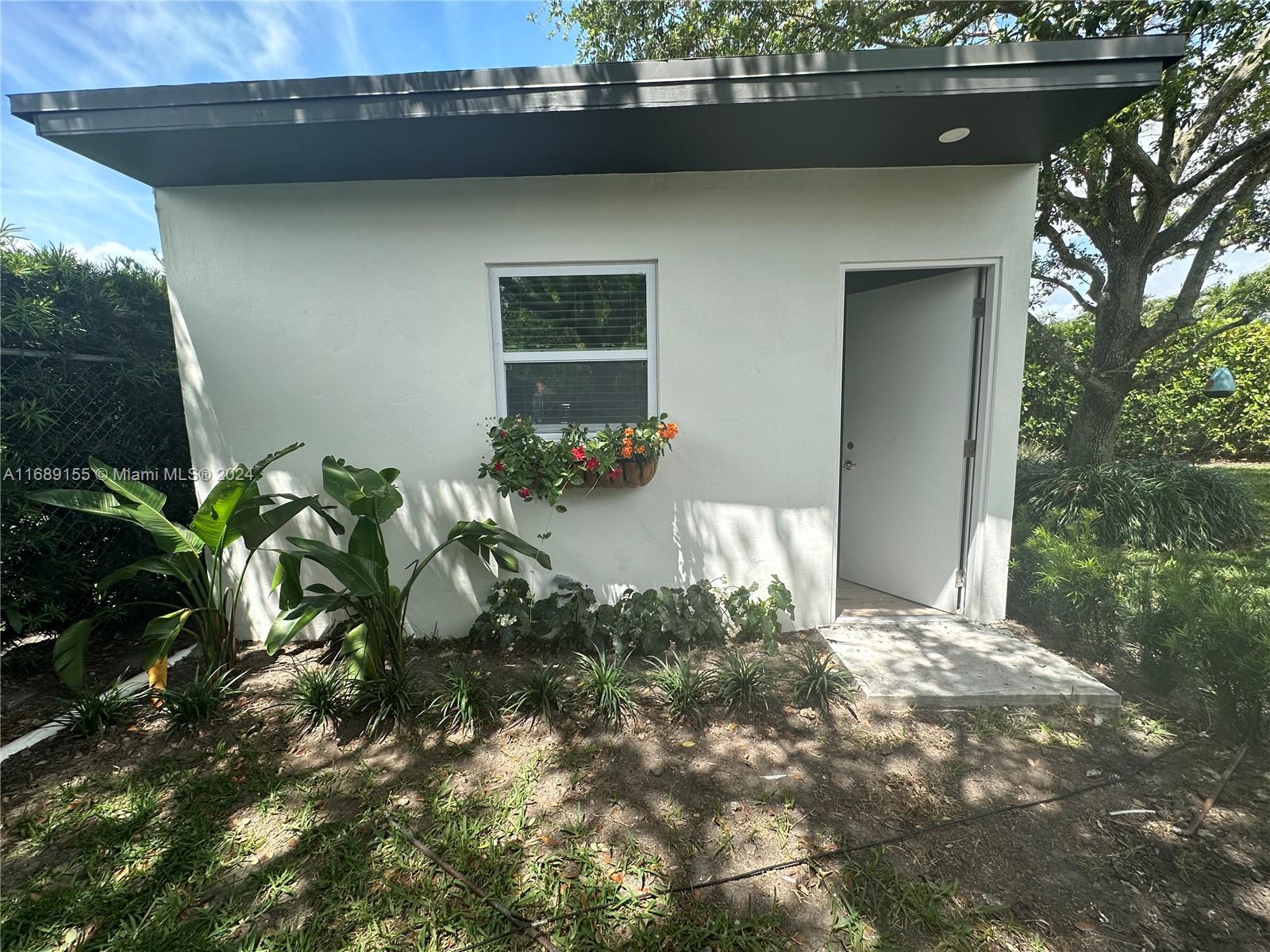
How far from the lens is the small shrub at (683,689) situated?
9.18ft

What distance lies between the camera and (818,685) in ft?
9.53

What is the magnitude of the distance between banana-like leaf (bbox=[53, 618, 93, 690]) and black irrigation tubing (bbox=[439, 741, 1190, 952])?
8.16 ft

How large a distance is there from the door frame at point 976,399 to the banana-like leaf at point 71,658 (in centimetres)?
431

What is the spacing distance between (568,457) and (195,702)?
2356 millimetres

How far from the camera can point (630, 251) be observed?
11.6 feet

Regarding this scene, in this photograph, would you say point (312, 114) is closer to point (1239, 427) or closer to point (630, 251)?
point (630, 251)

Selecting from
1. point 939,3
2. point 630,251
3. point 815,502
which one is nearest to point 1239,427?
point 939,3

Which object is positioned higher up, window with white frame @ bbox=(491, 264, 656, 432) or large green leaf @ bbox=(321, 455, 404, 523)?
window with white frame @ bbox=(491, 264, 656, 432)

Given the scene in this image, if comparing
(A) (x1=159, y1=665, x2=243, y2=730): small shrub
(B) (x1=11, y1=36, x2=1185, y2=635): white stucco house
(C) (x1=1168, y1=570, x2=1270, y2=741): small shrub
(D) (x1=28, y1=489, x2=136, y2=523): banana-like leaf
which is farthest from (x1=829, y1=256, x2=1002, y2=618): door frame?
(D) (x1=28, y1=489, x2=136, y2=523): banana-like leaf

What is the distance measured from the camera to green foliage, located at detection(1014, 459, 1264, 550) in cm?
519

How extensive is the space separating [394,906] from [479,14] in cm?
542

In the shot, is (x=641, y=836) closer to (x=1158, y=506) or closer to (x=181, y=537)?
(x=181, y=537)

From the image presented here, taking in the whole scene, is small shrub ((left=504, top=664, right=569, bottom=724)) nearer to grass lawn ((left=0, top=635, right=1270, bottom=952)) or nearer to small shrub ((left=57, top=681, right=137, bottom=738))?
grass lawn ((left=0, top=635, right=1270, bottom=952))

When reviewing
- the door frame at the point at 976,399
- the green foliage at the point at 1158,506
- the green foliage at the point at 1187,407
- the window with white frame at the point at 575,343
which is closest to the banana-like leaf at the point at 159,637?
the window with white frame at the point at 575,343
